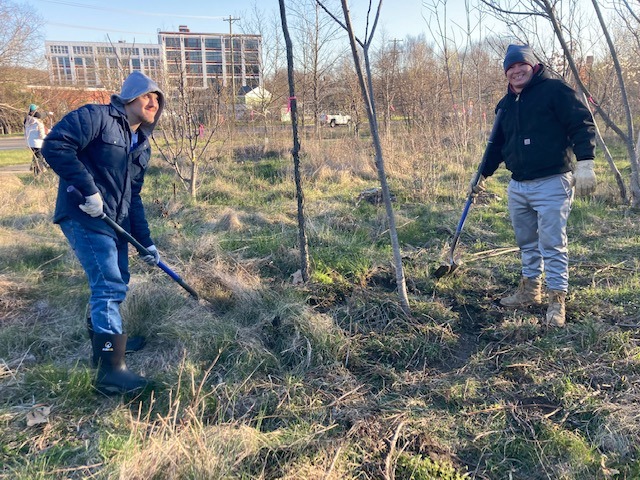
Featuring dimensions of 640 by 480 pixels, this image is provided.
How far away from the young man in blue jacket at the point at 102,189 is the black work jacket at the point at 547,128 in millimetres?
2416

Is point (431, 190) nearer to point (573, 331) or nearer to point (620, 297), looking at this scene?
point (620, 297)

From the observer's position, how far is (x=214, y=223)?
18.2ft

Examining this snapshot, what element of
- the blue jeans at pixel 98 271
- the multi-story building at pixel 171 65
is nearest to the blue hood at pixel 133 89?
the blue jeans at pixel 98 271

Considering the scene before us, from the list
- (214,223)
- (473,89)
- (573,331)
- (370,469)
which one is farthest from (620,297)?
(473,89)

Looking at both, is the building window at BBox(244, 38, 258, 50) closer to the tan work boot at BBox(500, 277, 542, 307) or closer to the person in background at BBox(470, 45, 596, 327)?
the person in background at BBox(470, 45, 596, 327)

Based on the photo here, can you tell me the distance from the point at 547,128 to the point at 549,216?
1.96 feet

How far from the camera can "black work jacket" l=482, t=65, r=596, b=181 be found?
9.43ft

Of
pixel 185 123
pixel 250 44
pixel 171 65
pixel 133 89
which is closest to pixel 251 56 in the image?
pixel 250 44

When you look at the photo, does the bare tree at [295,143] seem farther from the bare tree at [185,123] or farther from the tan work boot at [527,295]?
the bare tree at [185,123]

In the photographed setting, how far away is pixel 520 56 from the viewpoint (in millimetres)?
2943

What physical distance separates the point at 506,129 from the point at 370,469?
2.56 metres

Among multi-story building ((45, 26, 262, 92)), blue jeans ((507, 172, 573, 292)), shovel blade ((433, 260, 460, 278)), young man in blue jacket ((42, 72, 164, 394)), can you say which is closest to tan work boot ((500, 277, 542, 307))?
blue jeans ((507, 172, 573, 292))

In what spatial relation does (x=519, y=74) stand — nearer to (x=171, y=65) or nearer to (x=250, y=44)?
(x=171, y=65)

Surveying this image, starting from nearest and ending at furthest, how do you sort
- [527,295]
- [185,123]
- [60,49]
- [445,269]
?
1. [527,295]
2. [445,269]
3. [185,123]
4. [60,49]
